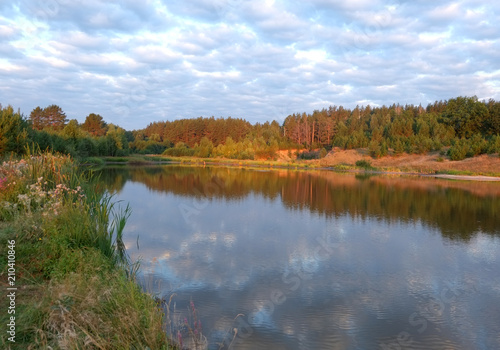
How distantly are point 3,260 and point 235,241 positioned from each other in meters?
5.81

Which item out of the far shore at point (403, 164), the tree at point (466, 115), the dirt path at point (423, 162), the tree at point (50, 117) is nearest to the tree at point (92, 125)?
the tree at point (50, 117)

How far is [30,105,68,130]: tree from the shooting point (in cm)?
6975

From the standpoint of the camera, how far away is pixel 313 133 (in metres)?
82.2

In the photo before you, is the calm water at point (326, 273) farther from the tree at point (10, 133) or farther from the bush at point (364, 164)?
the bush at point (364, 164)

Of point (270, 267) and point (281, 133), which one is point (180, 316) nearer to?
point (270, 267)

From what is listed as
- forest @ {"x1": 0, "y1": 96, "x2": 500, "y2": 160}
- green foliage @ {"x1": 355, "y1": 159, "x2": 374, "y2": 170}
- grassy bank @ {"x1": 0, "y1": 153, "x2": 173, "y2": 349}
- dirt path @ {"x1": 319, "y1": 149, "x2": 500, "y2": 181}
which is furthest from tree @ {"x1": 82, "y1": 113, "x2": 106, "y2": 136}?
grassy bank @ {"x1": 0, "y1": 153, "x2": 173, "y2": 349}

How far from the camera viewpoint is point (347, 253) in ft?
30.4

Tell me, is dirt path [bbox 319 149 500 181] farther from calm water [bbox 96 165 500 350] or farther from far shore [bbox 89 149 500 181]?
calm water [bbox 96 165 500 350]

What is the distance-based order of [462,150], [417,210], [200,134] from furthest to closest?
[200,134], [462,150], [417,210]

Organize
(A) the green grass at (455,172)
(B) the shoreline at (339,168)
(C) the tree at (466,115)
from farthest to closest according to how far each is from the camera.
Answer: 1. (C) the tree at (466,115)
2. (A) the green grass at (455,172)
3. (B) the shoreline at (339,168)

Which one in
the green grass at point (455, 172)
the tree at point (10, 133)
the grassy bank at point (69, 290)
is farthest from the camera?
the green grass at point (455, 172)

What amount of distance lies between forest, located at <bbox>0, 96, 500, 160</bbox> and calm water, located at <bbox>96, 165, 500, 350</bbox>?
18215 millimetres

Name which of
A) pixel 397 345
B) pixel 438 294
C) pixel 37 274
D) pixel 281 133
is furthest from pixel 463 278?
pixel 281 133

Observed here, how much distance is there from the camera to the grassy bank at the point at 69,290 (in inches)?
148
